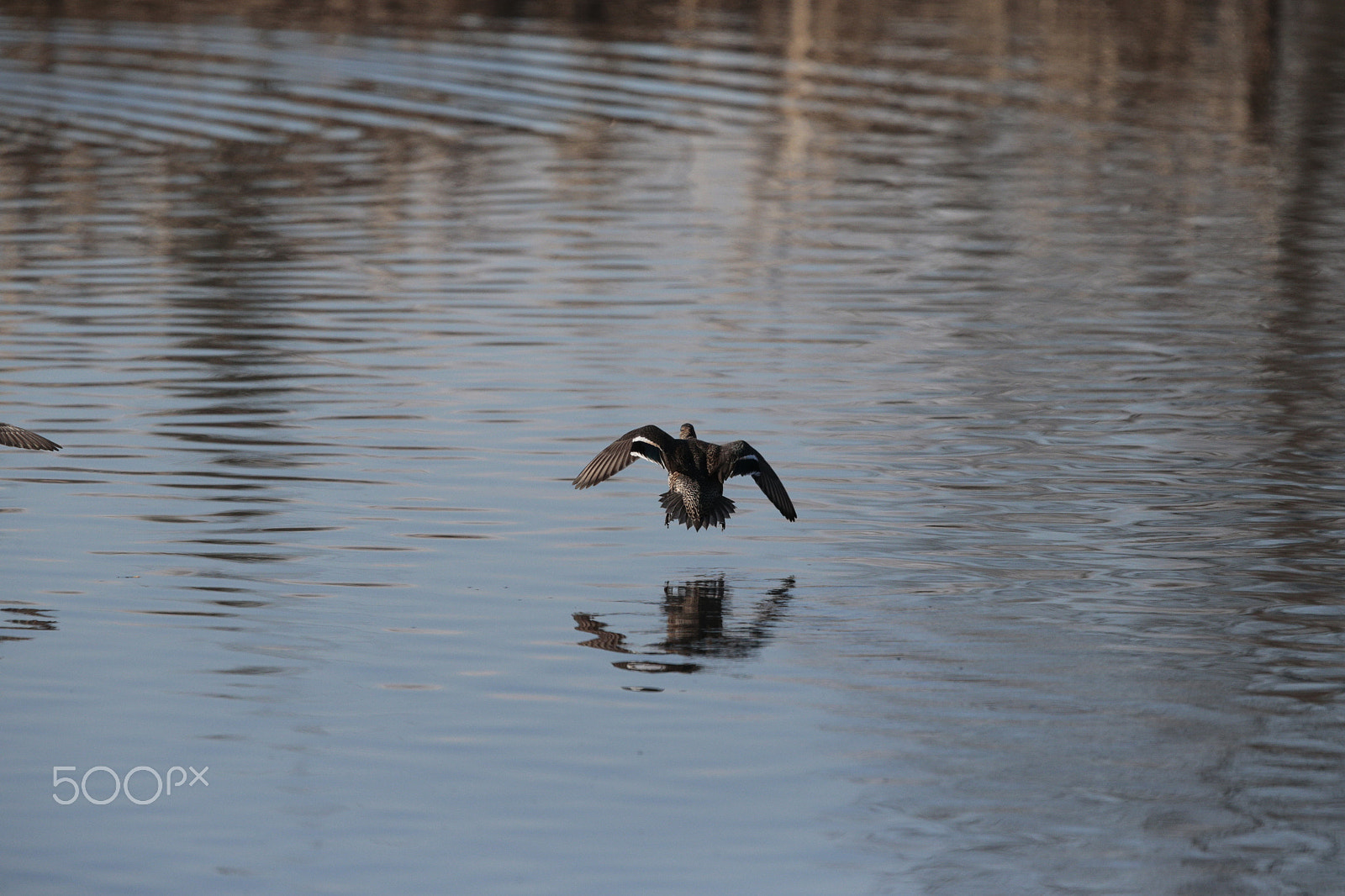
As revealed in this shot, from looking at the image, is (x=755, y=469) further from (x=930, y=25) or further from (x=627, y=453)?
(x=930, y=25)

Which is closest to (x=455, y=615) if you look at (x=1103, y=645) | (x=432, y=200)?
(x=1103, y=645)

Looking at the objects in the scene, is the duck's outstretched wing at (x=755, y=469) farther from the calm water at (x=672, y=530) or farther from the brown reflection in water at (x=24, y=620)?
the brown reflection in water at (x=24, y=620)

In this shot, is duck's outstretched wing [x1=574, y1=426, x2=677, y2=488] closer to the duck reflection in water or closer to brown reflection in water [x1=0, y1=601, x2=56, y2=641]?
the duck reflection in water

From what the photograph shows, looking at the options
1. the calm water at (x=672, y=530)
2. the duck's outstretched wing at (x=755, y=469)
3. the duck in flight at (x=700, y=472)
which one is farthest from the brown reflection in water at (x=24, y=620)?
the duck's outstretched wing at (x=755, y=469)

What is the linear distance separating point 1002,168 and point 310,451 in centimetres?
1474

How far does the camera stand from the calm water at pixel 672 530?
7.49 metres

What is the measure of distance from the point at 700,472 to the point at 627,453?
0.62 meters

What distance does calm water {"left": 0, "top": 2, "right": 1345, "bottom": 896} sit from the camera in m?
7.49

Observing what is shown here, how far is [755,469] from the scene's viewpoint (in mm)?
10398

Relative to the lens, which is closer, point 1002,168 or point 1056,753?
point 1056,753

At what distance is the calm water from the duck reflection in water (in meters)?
0.03

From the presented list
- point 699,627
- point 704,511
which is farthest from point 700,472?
point 699,627

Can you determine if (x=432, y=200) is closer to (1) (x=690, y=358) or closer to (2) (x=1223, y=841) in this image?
(1) (x=690, y=358)

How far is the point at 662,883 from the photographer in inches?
275
